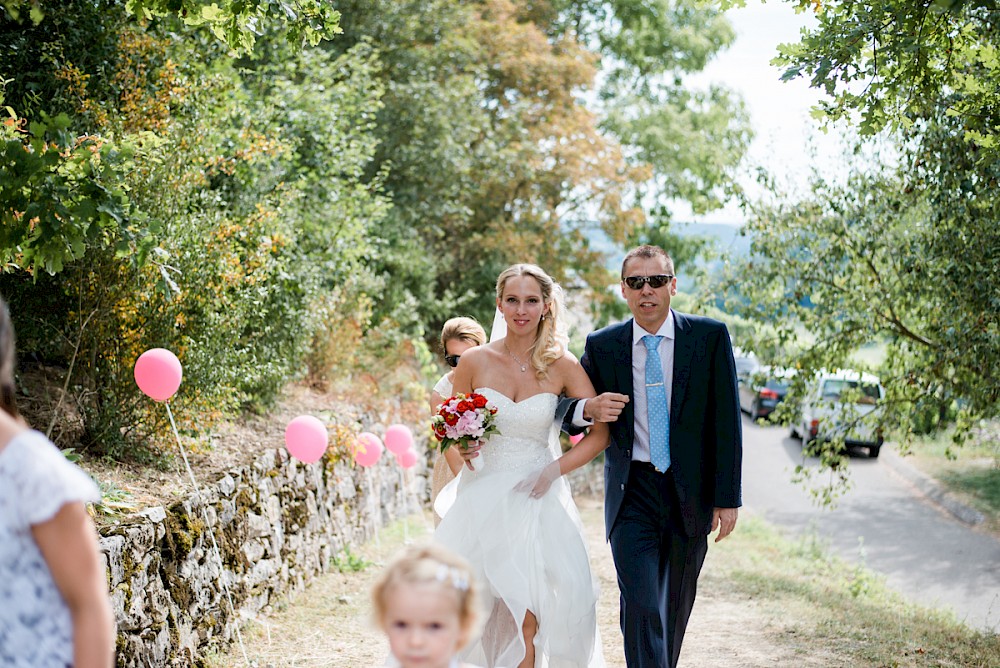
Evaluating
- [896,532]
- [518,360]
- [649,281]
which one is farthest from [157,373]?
[896,532]

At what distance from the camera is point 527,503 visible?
5500mm

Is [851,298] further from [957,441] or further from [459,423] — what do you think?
[459,423]

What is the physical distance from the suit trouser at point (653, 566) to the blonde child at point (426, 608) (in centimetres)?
237

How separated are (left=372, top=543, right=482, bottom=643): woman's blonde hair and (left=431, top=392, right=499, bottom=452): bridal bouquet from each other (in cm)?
235

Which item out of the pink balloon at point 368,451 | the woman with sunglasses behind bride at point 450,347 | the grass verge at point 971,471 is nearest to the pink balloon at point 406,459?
the pink balloon at point 368,451

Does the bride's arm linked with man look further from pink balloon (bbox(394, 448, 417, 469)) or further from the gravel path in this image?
pink balloon (bbox(394, 448, 417, 469))

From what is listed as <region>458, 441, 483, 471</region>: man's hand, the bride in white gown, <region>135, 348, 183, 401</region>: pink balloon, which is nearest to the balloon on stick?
<region>135, 348, 183, 401</region>: pink balloon

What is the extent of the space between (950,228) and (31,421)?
8.20 meters

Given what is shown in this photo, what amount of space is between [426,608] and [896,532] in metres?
17.1

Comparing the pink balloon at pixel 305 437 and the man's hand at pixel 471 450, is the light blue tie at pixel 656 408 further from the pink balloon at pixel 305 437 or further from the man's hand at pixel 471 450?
the pink balloon at pixel 305 437

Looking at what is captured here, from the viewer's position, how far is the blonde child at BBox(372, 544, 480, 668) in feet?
9.45

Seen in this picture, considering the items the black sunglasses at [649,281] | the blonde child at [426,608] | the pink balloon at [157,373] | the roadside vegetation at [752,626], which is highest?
the black sunglasses at [649,281]

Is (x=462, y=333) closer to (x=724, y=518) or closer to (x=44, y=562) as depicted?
(x=724, y=518)

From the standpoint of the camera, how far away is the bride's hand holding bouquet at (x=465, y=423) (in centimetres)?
535
